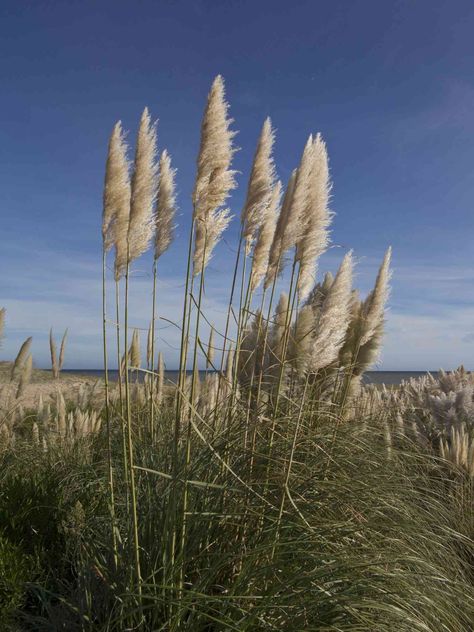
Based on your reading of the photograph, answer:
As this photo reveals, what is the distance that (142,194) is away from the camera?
117 inches

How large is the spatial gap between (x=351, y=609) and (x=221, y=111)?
2350 millimetres

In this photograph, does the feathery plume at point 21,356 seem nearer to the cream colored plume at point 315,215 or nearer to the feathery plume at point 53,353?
the feathery plume at point 53,353

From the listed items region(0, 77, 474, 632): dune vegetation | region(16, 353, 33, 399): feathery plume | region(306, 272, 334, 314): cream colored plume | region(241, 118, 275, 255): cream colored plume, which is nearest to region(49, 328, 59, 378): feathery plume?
region(16, 353, 33, 399): feathery plume

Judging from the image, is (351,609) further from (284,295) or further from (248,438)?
(284,295)

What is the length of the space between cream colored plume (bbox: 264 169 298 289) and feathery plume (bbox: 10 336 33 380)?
3891 mm

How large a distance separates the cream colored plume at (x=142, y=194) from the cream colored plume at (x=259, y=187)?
531 mm

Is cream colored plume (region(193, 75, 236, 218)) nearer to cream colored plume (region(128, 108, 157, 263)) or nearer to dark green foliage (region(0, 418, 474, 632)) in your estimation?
cream colored plume (region(128, 108, 157, 263))

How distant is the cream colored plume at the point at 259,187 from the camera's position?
313 centimetres

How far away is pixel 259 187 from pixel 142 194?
65 centimetres

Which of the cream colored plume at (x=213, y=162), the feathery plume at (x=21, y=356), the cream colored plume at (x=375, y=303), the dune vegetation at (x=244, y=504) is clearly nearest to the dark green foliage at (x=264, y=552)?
the dune vegetation at (x=244, y=504)

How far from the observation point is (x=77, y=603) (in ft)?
9.32

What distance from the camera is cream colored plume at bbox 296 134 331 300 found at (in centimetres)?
325

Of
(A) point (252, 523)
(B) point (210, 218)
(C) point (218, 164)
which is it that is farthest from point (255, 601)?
(C) point (218, 164)

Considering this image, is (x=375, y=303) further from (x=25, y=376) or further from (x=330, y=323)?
(x=25, y=376)
